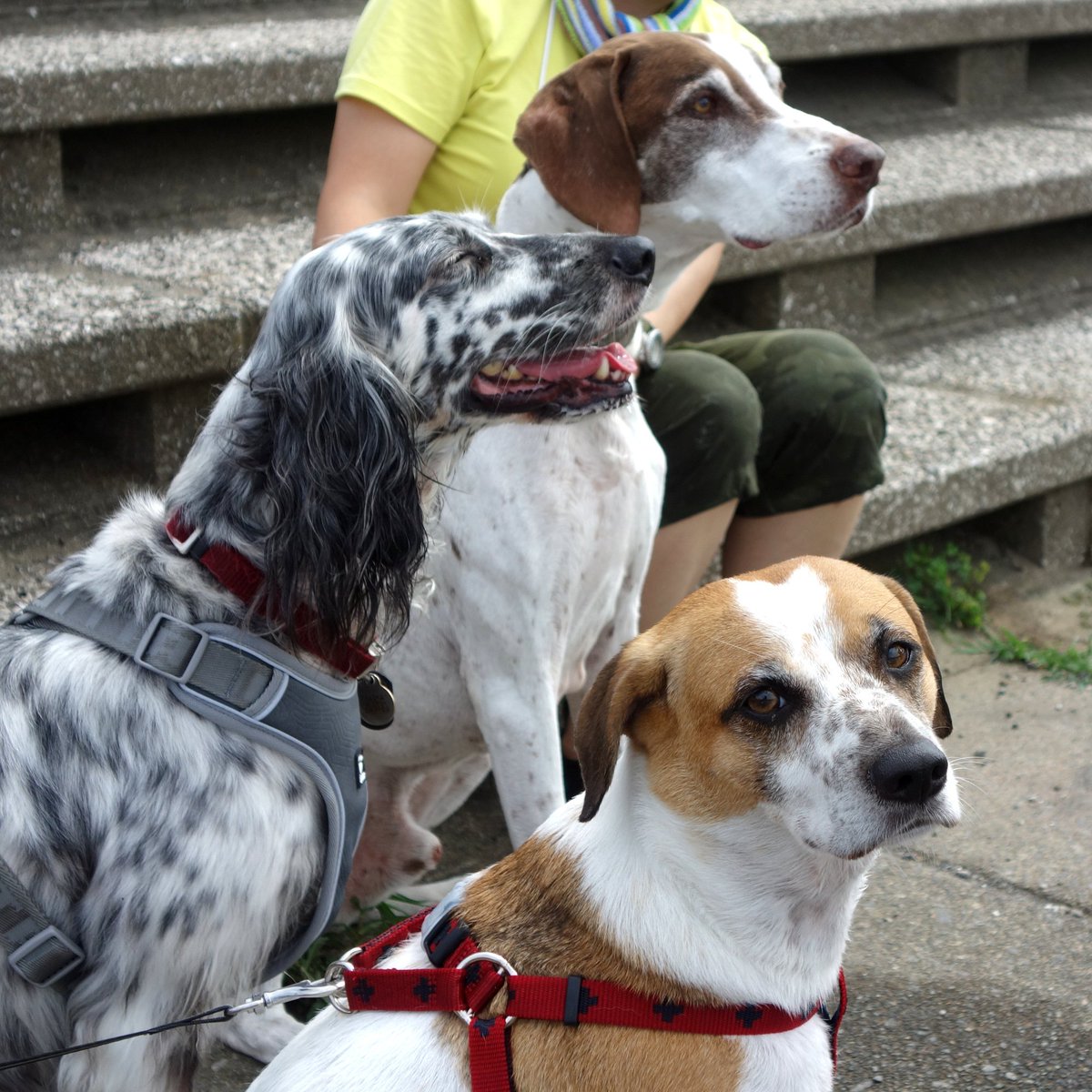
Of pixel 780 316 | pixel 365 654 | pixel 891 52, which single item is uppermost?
pixel 365 654

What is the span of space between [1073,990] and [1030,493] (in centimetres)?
198

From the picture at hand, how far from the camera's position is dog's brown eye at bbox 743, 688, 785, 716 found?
1677mm

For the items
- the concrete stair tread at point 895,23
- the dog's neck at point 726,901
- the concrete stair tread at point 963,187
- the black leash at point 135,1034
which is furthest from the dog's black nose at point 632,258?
the concrete stair tread at point 895,23

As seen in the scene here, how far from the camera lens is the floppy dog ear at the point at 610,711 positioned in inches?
67.4

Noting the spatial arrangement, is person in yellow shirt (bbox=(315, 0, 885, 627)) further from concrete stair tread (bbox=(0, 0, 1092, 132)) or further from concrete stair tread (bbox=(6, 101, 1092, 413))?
concrete stair tread (bbox=(0, 0, 1092, 132))

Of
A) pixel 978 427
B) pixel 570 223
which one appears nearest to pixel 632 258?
pixel 570 223

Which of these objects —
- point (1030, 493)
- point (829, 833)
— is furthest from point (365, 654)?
point (1030, 493)

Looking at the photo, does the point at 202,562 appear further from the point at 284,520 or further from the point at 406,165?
the point at 406,165

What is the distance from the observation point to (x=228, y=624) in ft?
6.32

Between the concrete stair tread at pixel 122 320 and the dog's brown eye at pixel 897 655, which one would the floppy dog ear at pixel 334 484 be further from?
the concrete stair tread at pixel 122 320

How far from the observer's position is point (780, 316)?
4.57 metres

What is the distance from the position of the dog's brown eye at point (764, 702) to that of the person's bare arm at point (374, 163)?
1561 millimetres

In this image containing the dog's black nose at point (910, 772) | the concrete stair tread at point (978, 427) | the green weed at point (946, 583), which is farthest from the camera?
the green weed at point (946, 583)

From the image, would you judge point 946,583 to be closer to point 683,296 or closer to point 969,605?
point 969,605
